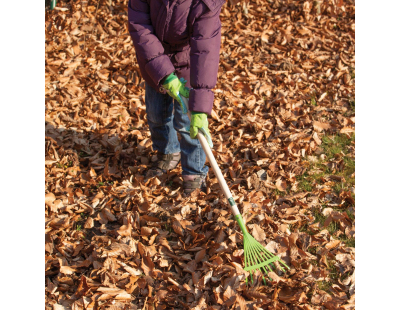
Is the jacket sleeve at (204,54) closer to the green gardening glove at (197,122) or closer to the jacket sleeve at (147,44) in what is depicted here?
the green gardening glove at (197,122)

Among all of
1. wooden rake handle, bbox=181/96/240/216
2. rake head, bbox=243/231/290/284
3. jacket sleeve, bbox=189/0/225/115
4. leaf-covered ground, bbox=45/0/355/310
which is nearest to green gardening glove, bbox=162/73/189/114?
jacket sleeve, bbox=189/0/225/115

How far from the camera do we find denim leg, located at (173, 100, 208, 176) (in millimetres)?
3725

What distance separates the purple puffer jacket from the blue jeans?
18.6 inches

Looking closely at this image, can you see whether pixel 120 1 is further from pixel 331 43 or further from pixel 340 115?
pixel 340 115

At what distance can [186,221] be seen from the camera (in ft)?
11.4

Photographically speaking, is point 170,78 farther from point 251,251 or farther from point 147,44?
point 251,251

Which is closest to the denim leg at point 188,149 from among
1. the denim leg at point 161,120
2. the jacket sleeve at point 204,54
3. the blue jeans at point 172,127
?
the blue jeans at point 172,127

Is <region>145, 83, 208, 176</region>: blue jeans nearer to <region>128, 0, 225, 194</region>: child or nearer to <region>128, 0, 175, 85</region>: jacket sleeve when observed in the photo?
<region>128, 0, 225, 194</region>: child

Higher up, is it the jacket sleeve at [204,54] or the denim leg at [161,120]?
the jacket sleeve at [204,54]

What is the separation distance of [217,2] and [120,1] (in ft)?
12.6

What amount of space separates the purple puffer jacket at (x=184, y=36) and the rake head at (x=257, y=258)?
107 centimetres

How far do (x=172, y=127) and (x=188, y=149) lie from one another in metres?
0.37

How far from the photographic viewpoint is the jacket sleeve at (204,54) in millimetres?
3082

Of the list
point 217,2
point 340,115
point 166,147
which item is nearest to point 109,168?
point 166,147
